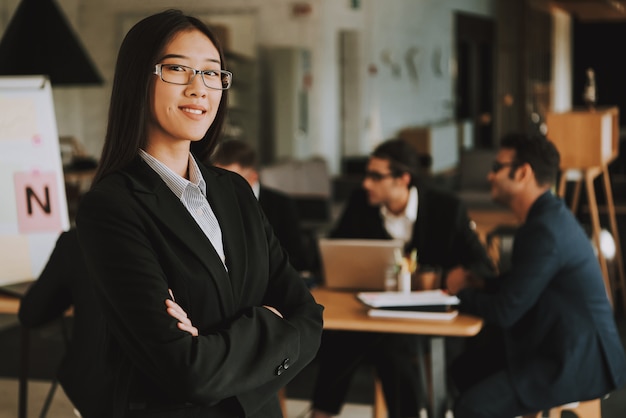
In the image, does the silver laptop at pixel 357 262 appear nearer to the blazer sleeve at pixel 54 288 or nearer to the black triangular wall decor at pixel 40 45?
the blazer sleeve at pixel 54 288

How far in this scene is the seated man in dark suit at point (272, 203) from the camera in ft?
16.3

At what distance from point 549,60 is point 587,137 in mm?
11282

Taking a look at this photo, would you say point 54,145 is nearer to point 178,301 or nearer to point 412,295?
point 412,295

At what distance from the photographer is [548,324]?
3.44 metres

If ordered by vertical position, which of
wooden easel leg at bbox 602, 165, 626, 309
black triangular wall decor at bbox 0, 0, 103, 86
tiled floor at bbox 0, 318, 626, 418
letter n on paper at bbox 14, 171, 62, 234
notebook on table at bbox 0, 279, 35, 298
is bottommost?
tiled floor at bbox 0, 318, 626, 418

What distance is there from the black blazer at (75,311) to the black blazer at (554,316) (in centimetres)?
→ 140

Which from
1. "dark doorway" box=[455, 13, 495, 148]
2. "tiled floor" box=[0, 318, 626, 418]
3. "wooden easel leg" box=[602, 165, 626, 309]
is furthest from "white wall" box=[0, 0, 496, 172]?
→ "tiled floor" box=[0, 318, 626, 418]

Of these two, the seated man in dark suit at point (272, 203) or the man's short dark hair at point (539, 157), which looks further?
the seated man in dark suit at point (272, 203)

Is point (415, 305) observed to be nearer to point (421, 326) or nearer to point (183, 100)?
point (421, 326)

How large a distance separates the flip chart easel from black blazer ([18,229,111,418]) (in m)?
0.89

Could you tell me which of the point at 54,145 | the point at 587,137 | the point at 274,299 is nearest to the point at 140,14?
the point at 587,137

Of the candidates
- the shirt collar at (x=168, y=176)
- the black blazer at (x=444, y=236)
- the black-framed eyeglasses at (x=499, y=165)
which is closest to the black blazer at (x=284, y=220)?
the black blazer at (x=444, y=236)

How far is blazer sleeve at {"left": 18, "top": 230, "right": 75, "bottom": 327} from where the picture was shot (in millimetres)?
3164

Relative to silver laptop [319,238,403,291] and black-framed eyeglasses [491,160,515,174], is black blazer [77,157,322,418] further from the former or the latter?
black-framed eyeglasses [491,160,515,174]
